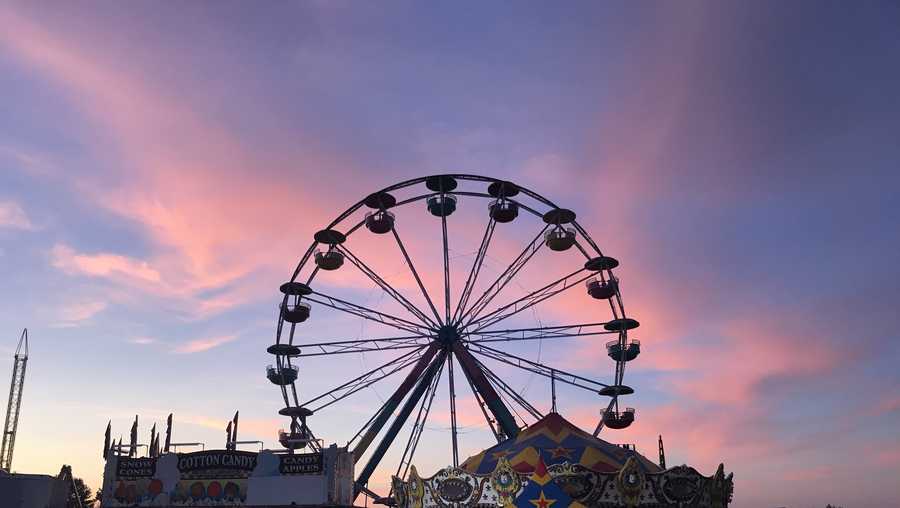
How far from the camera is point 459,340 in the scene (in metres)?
35.5

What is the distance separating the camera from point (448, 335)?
3553cm

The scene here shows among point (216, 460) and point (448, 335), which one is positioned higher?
point (448, 335)

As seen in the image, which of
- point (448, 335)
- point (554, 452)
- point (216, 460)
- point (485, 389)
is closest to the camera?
point (554, 452)

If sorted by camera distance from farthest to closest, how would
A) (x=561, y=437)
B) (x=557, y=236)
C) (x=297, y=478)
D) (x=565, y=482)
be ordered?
Answer: (x=557, y=236), (x=297, y=478), (x=561, y=437), (x=565, y=482)

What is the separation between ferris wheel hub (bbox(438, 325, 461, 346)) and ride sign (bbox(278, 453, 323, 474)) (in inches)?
287

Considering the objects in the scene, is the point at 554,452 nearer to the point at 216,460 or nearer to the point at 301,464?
the point at 301,464

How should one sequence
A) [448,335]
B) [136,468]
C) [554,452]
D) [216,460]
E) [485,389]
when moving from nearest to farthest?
1. [554,452]
2. [485,389]
3. [216,460]
4. [448,335]
5. [136,468]

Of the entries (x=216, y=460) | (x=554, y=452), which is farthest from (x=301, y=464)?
A: (x=554, y=452)

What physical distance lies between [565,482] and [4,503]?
1218 inches

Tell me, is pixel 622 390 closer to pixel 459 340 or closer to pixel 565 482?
pixel 459 340

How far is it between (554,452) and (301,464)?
14.1 meters

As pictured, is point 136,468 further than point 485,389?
Yes

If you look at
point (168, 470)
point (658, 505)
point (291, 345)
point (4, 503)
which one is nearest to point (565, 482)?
point (658, 505)

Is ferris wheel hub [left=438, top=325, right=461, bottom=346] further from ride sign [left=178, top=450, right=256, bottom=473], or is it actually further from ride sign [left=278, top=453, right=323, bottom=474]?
ride sign [left=178, top=450, right=256, bottom=473]
